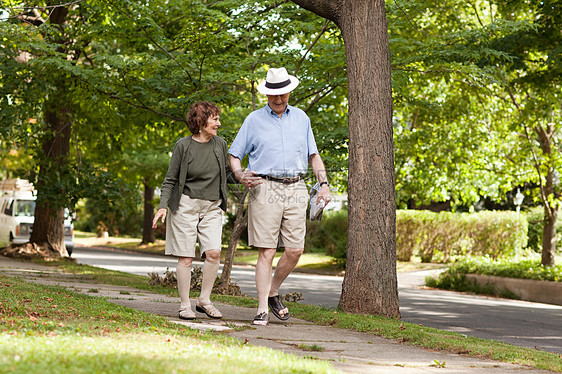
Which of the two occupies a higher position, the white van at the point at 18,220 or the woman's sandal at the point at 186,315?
the white van at the point at 18,220

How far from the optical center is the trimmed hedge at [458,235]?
2495 centimetres

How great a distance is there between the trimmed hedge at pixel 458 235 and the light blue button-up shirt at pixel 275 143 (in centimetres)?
1917

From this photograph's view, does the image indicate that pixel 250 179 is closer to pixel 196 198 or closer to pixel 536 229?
pixel 196 198

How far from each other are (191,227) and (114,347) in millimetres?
2508

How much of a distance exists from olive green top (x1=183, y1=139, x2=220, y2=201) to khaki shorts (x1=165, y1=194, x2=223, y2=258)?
0.07 metres

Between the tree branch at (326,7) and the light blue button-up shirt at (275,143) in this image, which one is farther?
the tree branch at (326,7)

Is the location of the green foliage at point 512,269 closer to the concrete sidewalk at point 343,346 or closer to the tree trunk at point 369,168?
the tree trunk at point 369,168

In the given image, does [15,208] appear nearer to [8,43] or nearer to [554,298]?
[8,43]

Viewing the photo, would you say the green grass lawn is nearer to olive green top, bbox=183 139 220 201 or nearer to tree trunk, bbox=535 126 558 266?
olive green top, bbox=183 139 220 201

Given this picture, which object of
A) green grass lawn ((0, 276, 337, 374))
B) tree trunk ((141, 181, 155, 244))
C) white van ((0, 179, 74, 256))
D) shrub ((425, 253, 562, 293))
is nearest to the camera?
green grass lawn ((0, 276, 337, 374))

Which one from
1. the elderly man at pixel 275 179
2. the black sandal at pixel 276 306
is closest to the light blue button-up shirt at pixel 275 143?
the elderly man at pixel 275 179

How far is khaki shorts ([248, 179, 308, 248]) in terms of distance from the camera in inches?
254

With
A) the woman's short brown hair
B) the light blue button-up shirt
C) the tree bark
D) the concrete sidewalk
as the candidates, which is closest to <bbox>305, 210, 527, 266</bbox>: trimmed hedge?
the tree bark

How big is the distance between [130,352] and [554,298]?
14001 millimetres
